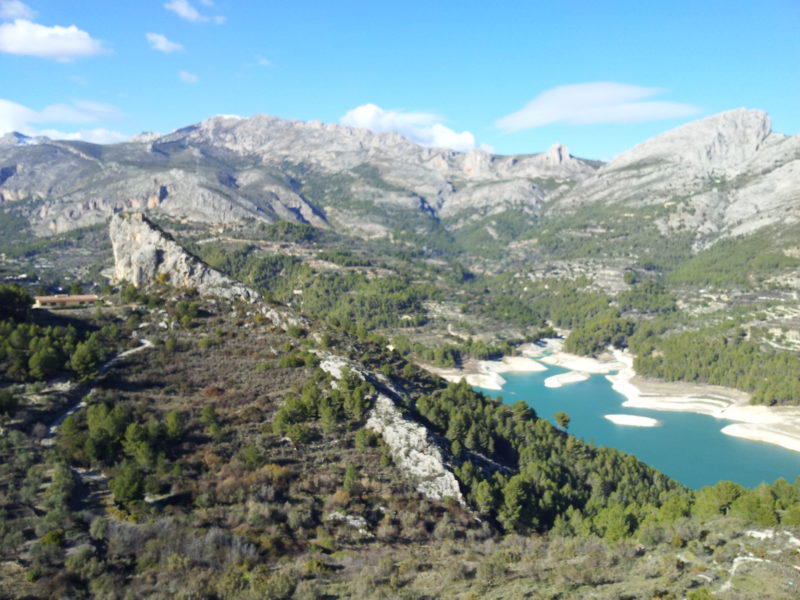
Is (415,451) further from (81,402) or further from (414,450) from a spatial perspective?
(81,402)

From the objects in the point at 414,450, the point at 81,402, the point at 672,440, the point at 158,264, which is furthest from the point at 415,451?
the point at 672,440

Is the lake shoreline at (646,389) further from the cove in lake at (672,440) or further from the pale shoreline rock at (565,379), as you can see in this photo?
the cove in lake at (672,440)

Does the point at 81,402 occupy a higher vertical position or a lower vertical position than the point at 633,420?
higher

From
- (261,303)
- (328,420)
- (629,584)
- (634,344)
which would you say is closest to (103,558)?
(328,420)

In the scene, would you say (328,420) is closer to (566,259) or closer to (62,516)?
(62,516)

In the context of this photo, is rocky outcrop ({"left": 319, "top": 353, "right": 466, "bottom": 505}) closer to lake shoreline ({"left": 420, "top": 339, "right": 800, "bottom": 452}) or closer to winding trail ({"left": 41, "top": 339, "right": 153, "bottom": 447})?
winding trail ({"left": 41, "top": 339, "right": 153, "bottom": 447})

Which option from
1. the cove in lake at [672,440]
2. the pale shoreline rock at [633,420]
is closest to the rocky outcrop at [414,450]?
the cove in lake at [672,440]

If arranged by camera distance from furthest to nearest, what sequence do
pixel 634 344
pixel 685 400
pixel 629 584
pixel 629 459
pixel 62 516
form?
1. pixel 634 344
2. pixel 685 400
3. pixel 629 459
4. pixel 62 516
5. pixel 629 584
